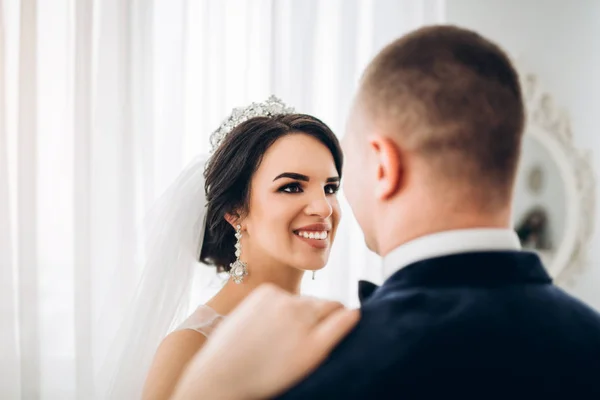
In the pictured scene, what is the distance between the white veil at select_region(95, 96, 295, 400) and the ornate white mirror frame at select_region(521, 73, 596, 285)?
1683mm

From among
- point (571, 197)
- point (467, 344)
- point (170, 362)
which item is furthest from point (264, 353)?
point (571, 197)

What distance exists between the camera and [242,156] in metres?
1.53

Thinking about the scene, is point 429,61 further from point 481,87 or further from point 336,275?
point 336,275

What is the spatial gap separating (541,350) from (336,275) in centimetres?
188

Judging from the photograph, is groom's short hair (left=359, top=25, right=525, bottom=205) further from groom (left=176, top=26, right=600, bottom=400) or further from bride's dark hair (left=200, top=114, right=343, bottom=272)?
bride's dark hair (left=200, top=114, right=343, bottom=272)

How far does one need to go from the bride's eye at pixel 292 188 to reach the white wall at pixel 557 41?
5.76 ft

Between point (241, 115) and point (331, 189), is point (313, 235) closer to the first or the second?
point (331, 189)

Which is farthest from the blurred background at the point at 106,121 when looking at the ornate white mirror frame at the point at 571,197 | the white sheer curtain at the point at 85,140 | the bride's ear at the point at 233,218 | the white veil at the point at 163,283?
the ornate white mirror frame at the point at 571,197

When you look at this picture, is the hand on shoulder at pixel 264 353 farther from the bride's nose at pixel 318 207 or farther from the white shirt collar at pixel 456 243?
the bride's nose at pixel 318 207

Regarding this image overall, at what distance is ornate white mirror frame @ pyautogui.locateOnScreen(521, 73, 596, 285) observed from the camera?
280 cm

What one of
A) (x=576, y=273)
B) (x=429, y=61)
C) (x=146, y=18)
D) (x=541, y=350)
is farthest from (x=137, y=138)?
(x=576, y=273)

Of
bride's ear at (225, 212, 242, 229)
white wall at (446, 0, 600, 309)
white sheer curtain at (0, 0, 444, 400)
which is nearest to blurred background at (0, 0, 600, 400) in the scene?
white sheer curtain at (0, 0, 444, 400)

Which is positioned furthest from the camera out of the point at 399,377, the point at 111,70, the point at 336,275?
the point at 336,275

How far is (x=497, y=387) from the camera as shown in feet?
2.04
